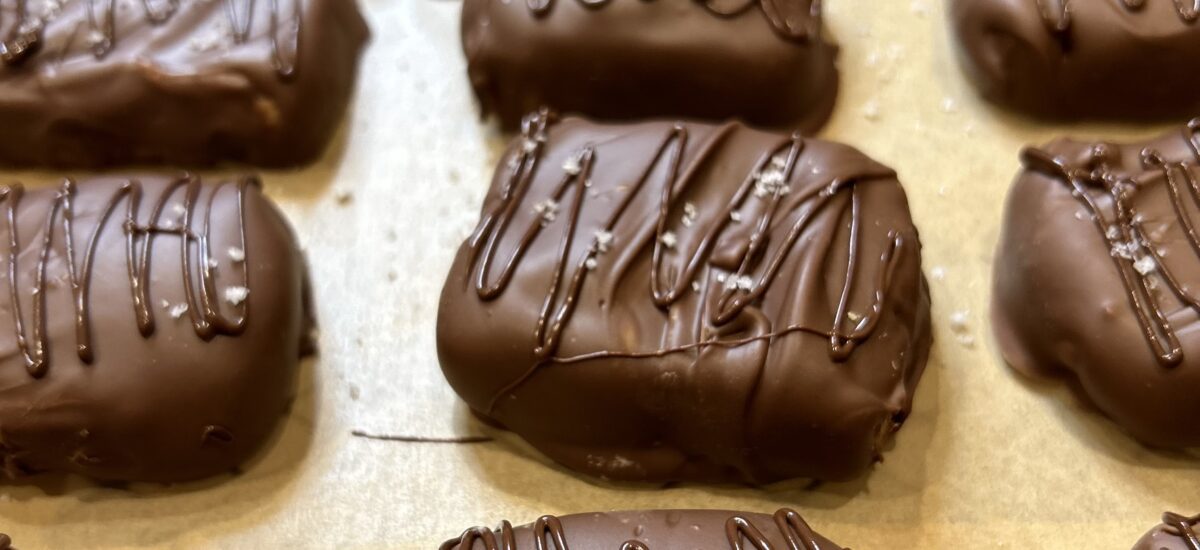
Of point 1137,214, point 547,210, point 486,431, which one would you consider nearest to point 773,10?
point 547,210

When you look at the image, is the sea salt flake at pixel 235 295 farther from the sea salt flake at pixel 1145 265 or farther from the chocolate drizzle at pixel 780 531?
the sea salt flake at pixel 1145 265

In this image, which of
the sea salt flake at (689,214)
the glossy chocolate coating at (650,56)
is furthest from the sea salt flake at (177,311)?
the sea salt flake at (689,214)

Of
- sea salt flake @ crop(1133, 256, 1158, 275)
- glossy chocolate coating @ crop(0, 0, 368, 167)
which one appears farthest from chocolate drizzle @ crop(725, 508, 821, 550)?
glossy chocolate coating @ crop(0, 0, 368, 167)

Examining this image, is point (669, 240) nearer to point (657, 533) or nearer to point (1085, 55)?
point (657, 533)

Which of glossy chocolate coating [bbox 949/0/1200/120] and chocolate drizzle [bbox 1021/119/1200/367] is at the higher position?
glossy chocolate coating [bbox 949/0/1200/120]

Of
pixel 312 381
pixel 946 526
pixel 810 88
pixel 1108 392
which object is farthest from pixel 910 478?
pixel 312 381

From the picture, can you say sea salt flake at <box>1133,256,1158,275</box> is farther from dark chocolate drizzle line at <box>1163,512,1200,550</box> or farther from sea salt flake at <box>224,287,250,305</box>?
sea salt flake at <box>224,287,250,305</box>
